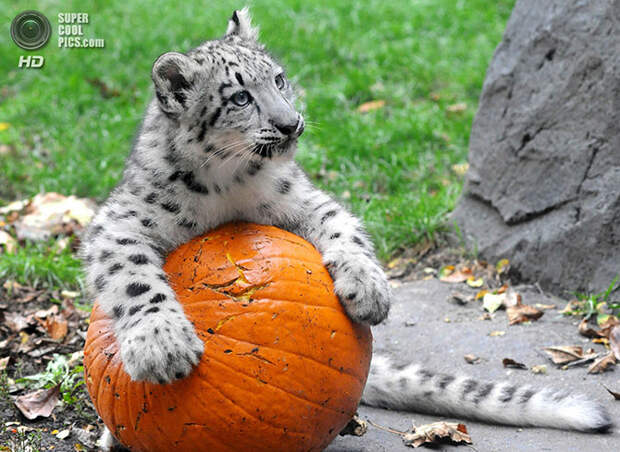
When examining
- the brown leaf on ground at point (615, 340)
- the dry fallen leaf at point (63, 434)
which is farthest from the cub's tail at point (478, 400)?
the dry fallen leaf at point (63, 434)

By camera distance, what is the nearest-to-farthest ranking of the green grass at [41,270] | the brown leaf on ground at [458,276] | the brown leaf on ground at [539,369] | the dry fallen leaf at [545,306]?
1. the brown leaf on ground at [539,369]
2. the dry fallen leaf at [545,306]
3. the brown leaf on ground at [458,276]
4. the green grass at [41,270]

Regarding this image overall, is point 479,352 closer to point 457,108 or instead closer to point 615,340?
point 615,340

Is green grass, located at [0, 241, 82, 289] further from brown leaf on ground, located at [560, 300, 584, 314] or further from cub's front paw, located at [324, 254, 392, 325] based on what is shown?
brown leaf on ground, located at [560, 300, 584, 314]

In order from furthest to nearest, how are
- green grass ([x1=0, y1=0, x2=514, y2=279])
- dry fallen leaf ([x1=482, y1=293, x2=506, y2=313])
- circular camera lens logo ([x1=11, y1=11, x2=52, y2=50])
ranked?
1. circular camera lens logo ([x1=11, y1=11, x2=52, y2=50])
2. green grass ([x1=0, y1=0, x2=514, y2=279])
3. dry fallen leaf ([x1=482, y1=293, x2=506, y2=313])

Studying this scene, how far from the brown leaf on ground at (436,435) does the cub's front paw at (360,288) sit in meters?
0.69

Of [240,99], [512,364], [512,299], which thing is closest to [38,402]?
[240,99]

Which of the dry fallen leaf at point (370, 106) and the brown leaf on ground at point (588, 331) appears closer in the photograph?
the brown leaf on ground at point (588, 331)

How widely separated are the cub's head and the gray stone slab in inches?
62.5

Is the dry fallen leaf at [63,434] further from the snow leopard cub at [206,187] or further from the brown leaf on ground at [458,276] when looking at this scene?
the brown leaf on ground at [458,276]

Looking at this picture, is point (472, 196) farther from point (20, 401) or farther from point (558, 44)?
point (20, 401)

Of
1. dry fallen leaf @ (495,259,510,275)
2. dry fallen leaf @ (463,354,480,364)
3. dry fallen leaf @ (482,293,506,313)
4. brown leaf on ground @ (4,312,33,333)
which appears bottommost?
brown leaf on ground @ (4,312,33,333)

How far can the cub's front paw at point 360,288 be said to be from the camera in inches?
142

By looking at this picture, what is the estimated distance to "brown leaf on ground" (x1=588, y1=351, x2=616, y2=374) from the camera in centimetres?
463

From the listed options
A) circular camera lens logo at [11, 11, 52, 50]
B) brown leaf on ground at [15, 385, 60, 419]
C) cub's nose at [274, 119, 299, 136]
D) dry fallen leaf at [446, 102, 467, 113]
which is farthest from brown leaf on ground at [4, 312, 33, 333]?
dry fallen leaf at [446, 102, 467, 113]
